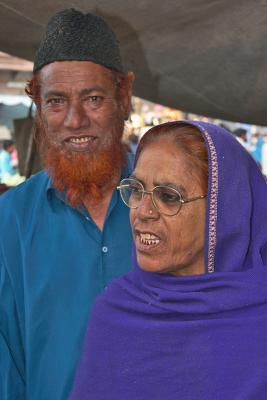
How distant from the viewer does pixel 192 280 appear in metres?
1.78

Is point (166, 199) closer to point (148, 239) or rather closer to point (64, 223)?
point (148, 239)

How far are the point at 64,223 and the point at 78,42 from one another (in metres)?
0.65

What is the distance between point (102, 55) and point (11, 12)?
738mm

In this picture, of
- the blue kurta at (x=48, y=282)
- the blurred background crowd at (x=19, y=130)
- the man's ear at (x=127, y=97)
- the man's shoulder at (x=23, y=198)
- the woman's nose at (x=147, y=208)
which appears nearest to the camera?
the woman's nose at (x=147, y=208)

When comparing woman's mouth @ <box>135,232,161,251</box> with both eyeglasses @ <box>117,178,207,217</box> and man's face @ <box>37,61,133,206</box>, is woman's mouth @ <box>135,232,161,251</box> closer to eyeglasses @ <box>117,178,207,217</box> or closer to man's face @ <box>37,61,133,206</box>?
eyeglasses @ <box>117,178,207,217</box>

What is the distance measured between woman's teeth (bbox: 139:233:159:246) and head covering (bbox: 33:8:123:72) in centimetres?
72

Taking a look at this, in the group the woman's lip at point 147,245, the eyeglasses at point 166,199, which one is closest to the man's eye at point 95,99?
the eyeglasses at point 166,199

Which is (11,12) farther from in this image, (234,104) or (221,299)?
(221,299)

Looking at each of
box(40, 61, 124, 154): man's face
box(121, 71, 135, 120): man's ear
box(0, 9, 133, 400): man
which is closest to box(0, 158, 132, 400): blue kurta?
box(0, 9, 133, 400): man

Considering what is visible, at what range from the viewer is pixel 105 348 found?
1896 mm

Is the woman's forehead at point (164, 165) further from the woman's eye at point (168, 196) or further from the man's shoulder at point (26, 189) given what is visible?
the man's shoulder at point (26, 189)

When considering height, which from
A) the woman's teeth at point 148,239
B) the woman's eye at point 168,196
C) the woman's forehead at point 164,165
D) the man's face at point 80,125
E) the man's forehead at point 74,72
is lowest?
the woman's teeth at point 148,239

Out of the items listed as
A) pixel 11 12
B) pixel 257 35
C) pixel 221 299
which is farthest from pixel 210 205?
pixel 11 12

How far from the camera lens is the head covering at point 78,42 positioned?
2.21 m
